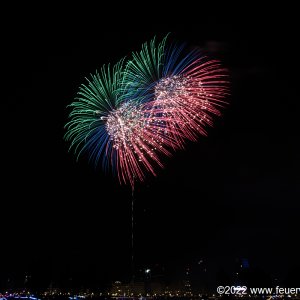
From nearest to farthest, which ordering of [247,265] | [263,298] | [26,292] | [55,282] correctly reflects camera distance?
[263,298] < [247,265] < [55,282] < [26,292]

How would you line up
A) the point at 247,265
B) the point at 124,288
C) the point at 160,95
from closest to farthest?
1. the point at 160,95
2. the point at 247,265
3. the point at 124,288

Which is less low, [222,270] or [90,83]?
[90,83]

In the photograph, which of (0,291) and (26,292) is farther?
(26,292)

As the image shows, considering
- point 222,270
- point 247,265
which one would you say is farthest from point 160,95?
point 222,270

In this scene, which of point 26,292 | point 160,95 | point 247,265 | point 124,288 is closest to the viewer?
point 160,95

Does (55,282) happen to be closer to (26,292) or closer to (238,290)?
(26,292)

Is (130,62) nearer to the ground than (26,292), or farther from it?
farther from it

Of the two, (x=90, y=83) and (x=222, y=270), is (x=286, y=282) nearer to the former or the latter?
(x=222, y=270)

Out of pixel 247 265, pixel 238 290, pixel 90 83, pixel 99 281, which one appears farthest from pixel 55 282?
pixel 90 83

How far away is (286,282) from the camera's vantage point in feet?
273

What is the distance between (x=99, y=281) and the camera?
86438 mm

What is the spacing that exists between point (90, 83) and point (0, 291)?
69740 mm

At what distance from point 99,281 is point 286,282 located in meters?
36.5

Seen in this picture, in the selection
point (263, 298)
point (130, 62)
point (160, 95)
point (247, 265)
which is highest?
point (130, 62)
